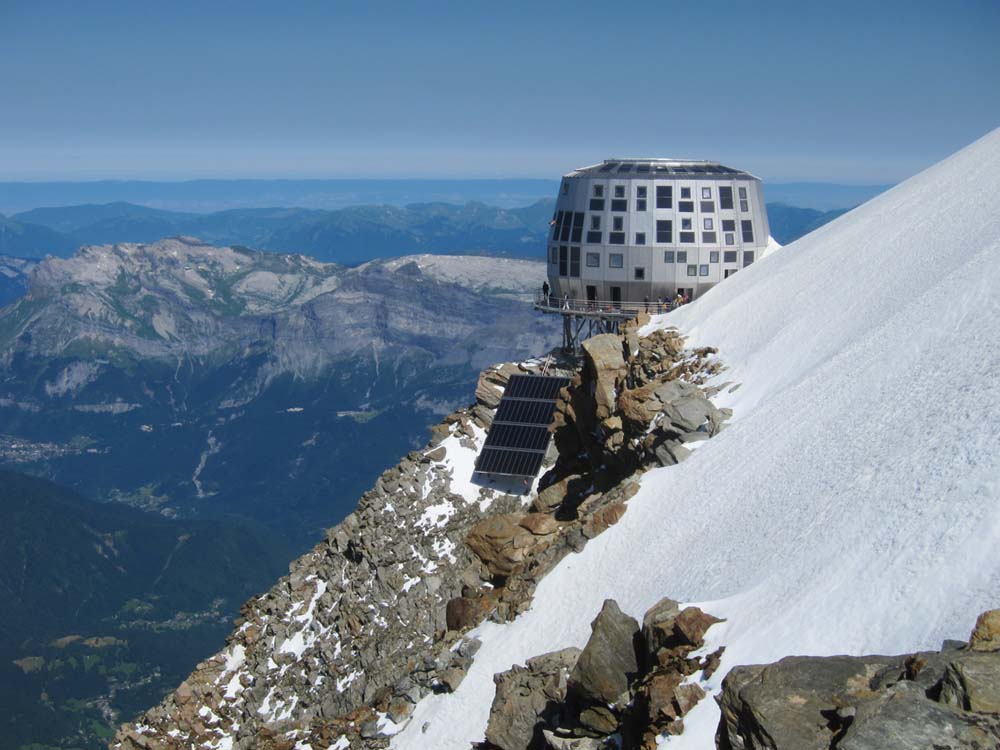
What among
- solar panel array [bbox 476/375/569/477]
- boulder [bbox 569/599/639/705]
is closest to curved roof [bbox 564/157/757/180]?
solar panel array [bbox 476/375/569/477]

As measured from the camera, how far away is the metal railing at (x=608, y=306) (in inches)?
2237

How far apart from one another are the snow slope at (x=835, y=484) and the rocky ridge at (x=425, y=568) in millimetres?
1515

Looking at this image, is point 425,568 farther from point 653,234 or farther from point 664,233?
point 664,233

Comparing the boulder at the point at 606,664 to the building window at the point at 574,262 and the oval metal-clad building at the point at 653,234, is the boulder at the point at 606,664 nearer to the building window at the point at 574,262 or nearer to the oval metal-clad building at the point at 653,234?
the oval metal-clad building at the point at 653,234

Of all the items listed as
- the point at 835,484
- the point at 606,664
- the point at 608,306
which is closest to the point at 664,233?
the point at 608,306

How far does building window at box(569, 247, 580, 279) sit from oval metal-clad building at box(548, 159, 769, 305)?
0.06 meters

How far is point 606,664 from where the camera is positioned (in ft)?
74.6

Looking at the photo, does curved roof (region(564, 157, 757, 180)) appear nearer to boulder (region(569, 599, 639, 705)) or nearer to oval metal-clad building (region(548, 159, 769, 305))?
oval metal-clad building (region(548, 159, 769, 305))

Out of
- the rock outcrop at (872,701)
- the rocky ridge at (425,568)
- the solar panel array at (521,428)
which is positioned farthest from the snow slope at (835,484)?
the solar panel array at (521,428)

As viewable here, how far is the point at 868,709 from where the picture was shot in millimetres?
15391

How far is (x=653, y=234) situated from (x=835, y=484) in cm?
3238

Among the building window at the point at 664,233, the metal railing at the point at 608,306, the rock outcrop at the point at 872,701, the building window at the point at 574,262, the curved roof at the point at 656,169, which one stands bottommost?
the rock outcrop at the point at 872,701

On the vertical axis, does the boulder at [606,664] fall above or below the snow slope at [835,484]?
below

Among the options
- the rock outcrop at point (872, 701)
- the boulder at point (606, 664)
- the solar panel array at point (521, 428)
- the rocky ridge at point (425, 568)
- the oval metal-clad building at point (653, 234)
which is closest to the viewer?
the rock outcrop at point (872, 701)
